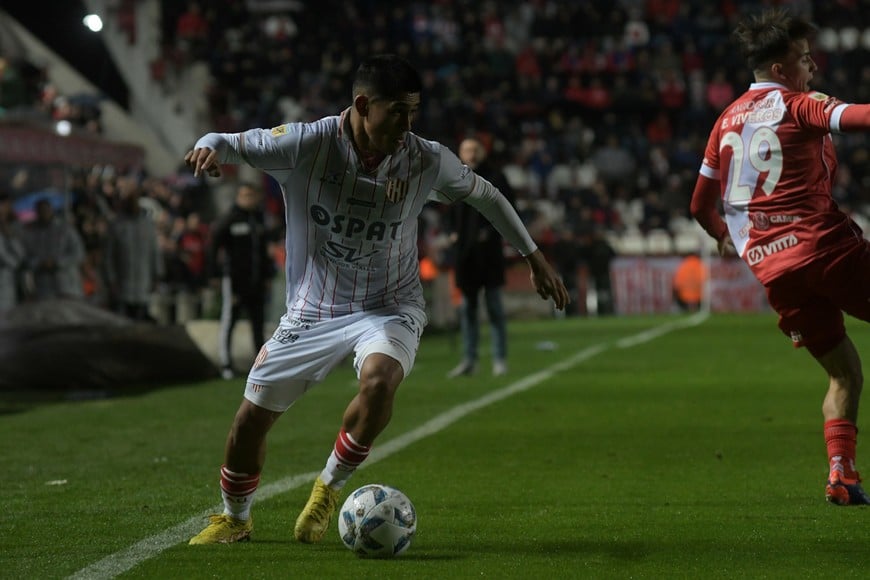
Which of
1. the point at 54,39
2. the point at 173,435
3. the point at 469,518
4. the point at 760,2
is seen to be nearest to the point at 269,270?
the point at 173,435

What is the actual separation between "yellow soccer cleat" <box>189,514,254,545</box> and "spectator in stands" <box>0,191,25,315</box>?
38.5 ft

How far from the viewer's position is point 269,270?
1589 centimetres

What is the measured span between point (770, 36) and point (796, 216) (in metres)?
0.80

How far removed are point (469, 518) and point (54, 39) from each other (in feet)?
70.4

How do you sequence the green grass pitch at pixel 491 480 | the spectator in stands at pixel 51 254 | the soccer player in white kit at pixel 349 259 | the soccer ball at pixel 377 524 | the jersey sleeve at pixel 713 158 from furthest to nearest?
the spectator in stands at pixel 51 254 → the jersey sleeve at pixel 713 158 → the soccer player in white kit at pixel 349 259 → the soccer ball at pixel 377 524 → the green grass pitch at pixel 491 480

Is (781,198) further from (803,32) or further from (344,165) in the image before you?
(344,165)

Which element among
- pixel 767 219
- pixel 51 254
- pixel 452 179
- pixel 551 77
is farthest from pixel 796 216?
pixel 551 77

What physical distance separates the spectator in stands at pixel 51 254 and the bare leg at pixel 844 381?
41.2 ft

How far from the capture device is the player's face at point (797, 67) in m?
6.69

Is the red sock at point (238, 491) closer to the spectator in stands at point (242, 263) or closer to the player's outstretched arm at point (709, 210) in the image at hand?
the player's outstretched arm at point (709, 210)

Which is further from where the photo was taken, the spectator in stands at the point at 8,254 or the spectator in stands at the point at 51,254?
the spectator in stands at the point at 51,254

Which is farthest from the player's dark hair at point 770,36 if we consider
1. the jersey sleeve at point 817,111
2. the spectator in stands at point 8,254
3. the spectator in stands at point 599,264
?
the spectator in stands at point 599,264

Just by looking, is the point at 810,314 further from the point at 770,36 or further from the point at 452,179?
the point at 452,179

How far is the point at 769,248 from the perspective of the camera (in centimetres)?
674
